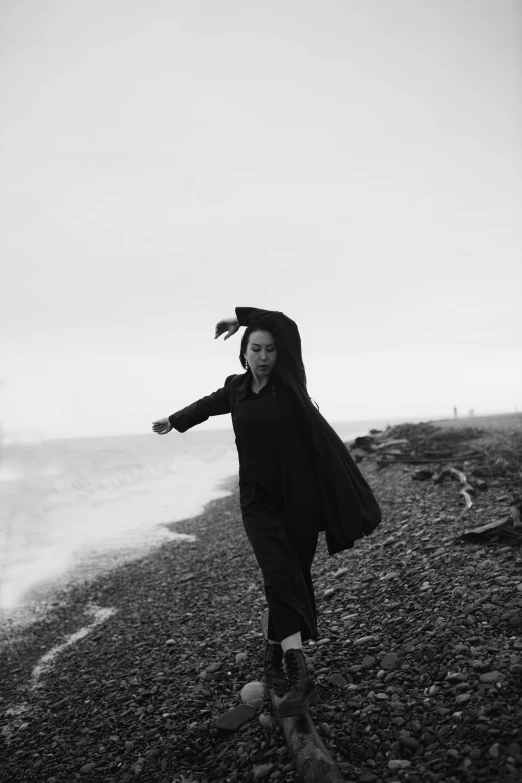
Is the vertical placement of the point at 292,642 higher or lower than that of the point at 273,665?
higher

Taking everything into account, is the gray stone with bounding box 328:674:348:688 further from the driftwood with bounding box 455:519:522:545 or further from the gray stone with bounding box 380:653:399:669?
the driftwood with bounding box 455:519:522:545

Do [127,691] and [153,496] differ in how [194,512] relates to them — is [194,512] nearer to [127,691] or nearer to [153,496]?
[153,496]

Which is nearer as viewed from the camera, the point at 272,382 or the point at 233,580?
the point at 272,382

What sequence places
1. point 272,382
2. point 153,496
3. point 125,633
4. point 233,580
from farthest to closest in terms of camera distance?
point 153,496
point 233,580
point 125,633
point 272,382

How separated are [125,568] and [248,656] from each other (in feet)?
21.1

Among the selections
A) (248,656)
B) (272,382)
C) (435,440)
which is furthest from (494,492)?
(435,440)

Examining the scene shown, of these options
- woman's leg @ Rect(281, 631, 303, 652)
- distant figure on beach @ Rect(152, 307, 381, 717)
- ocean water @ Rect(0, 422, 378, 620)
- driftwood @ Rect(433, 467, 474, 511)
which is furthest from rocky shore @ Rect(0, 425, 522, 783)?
ocean water @ Rect(0, 422, 378, 620)

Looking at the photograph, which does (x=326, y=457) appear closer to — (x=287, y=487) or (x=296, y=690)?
(x=287, y=487)

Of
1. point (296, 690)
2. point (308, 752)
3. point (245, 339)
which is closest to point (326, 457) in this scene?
point (245, 339)

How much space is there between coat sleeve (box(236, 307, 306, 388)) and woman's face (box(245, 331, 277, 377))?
0.04m

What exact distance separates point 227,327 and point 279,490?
1529 millimetres

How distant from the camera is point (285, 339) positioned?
3859 mm

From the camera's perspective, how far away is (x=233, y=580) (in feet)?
25.6

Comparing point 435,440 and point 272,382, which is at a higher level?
point 272,382
